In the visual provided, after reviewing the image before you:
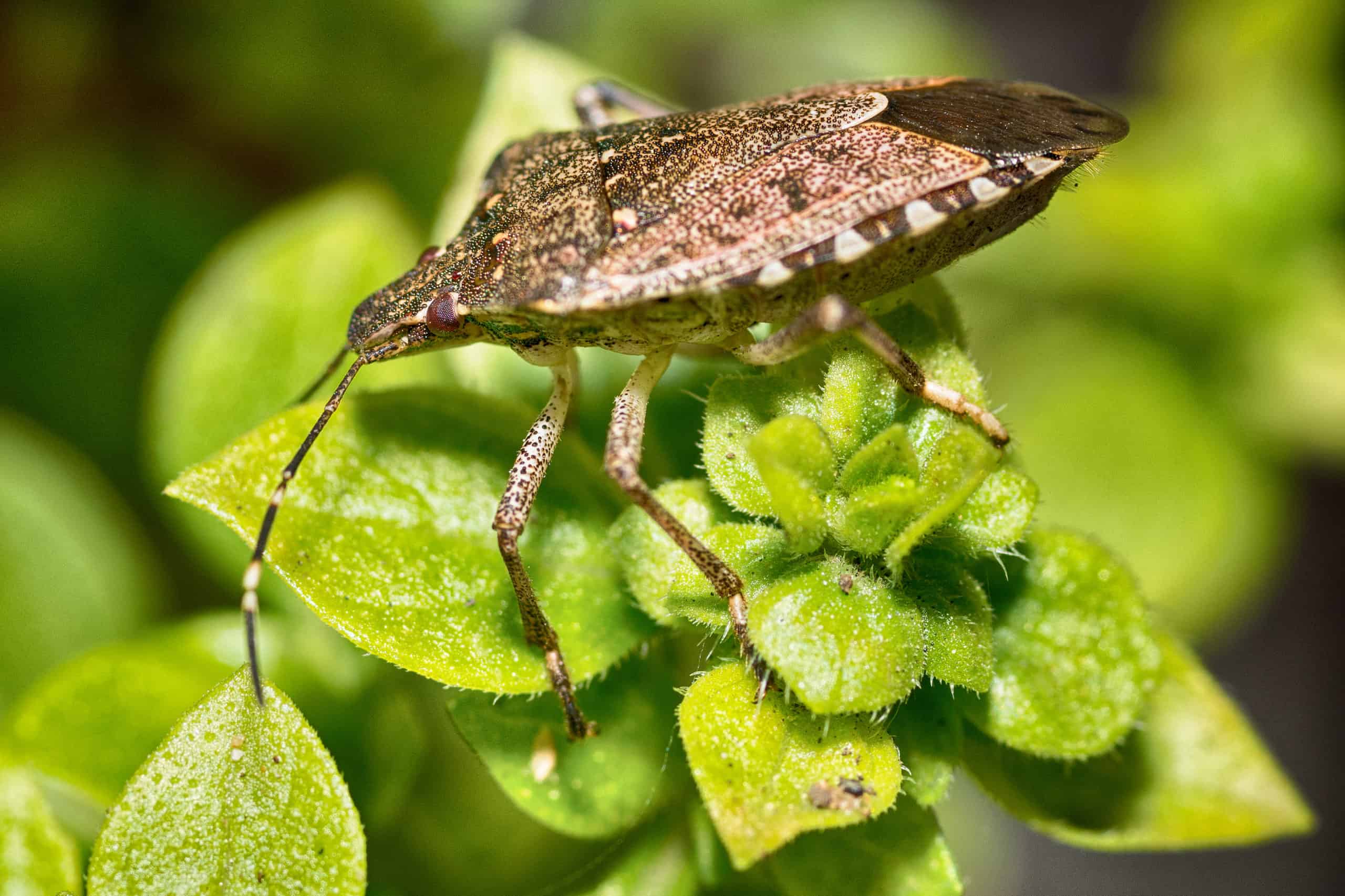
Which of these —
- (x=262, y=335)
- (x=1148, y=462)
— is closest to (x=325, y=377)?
(x=262, y=335)

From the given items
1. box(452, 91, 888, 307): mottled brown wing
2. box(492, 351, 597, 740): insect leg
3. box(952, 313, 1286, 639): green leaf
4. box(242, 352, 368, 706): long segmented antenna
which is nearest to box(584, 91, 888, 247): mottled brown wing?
box(452, 91, 888, 307): mottled brown wing

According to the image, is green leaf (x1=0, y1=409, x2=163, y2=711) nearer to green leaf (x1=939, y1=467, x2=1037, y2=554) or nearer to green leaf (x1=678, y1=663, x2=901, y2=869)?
green leaf (x1=678, y1=663, x2=901, y2=869)

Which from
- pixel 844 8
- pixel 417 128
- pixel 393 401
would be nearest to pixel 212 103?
pixel 417 128

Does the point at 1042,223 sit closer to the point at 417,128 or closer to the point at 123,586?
the point at 417,128

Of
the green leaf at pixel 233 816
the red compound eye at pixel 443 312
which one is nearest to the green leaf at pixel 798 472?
the green leaf at pixel 233 816

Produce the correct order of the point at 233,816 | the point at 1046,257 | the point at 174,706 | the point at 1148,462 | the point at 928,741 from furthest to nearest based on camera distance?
the point at 1046,257, the point at 1148,462, the point at 174,706, the point at 928,741, the point at 233,816

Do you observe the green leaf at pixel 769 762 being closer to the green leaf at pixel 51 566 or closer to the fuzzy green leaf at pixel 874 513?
the fuzzy green leaf at pixel 874 513

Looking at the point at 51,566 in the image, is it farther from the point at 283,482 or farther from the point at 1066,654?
the point at 1066,654
